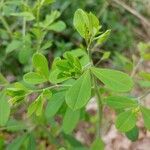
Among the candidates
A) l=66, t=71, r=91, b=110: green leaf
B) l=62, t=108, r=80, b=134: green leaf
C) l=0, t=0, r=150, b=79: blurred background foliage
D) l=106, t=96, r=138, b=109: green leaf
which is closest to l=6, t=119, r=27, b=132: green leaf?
l=62, t=108, r=80, b=134: green leaf

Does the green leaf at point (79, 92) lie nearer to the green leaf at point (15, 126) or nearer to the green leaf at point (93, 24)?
the green leaf at point (93, 24)

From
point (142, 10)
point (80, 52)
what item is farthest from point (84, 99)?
point (142, 10)

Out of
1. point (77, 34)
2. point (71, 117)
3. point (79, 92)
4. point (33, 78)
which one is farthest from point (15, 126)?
point (77, 34)

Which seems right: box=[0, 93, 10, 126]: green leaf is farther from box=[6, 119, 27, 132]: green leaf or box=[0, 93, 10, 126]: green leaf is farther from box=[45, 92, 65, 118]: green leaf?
box=[6, 119, 27, 132]: green leaf

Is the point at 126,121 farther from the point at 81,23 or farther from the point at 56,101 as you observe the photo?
the point at 81,23

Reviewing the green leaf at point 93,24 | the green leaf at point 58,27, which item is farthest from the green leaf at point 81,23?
the green leaf at point 58,27
